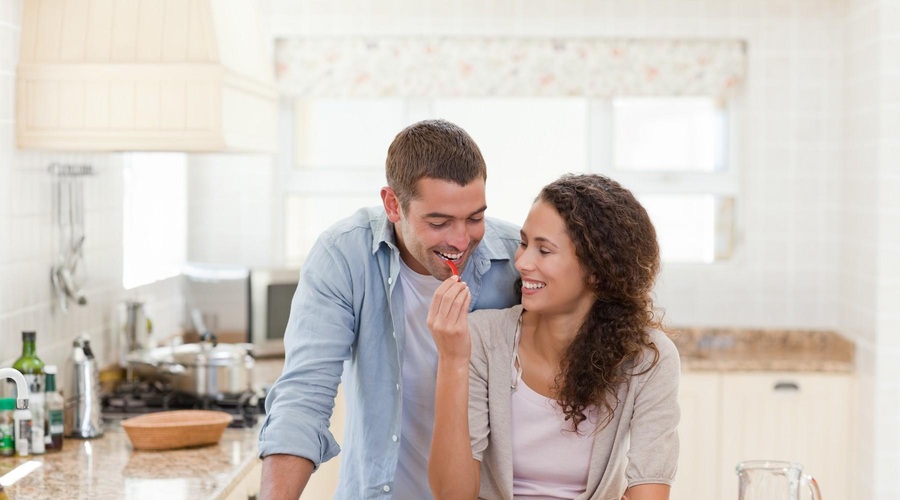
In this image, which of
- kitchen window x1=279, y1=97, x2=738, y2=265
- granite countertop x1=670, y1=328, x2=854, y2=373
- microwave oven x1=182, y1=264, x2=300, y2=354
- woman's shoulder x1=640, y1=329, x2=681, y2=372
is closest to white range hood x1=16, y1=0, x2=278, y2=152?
woman's shoulder x1=640, y1=329, x2=681, y2=372

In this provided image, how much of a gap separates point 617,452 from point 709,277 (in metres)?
2.97

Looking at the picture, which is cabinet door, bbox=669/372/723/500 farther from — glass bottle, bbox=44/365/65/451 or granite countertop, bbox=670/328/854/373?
glass bottle, bbox=44/365/65/451

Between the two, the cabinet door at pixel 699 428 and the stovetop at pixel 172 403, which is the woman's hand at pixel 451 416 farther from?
the cabinet door at pixel 699 428

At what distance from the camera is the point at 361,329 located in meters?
2.13

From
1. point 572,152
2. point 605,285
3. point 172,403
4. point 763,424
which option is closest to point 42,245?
point 172,403

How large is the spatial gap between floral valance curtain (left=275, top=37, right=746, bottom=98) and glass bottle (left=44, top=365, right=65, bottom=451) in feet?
7.46

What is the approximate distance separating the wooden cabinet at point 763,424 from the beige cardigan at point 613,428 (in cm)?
240

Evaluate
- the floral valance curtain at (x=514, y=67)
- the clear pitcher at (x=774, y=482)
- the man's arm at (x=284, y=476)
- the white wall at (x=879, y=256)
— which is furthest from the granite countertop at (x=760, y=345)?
the clear pitcher at (x=774, y=482)

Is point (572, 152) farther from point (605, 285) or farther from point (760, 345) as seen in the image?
point (605, 285)

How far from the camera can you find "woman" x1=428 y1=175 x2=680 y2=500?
6.32 ft

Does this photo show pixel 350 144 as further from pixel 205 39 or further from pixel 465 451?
pixel 465 451

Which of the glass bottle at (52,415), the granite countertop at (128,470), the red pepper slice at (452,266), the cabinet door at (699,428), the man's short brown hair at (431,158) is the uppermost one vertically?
the man's short brown hair at (431,158)

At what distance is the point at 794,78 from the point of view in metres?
4.68

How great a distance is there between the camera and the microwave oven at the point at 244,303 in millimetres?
4316
